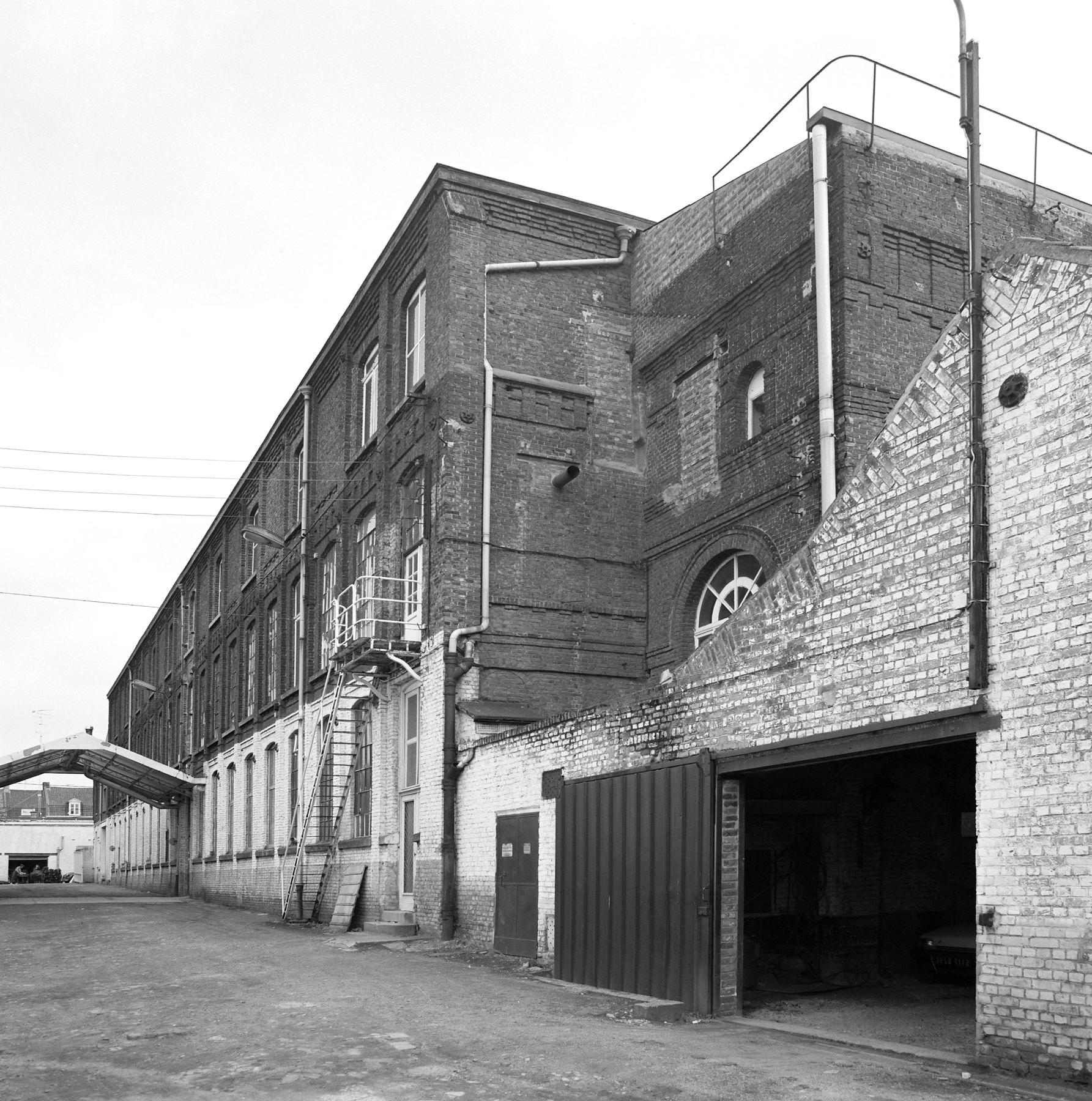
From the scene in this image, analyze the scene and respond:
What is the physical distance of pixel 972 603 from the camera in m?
8.77

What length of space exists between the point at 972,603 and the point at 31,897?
131 ft

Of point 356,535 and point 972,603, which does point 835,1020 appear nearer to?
point 972,603

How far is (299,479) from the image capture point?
1155 inches

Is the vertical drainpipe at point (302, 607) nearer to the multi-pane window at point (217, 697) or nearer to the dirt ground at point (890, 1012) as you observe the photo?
the multi-pane window at point (217, 697)

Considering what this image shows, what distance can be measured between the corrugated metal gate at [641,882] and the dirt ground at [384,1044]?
0.44m

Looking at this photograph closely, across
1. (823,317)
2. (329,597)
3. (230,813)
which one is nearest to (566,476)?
(823,317)

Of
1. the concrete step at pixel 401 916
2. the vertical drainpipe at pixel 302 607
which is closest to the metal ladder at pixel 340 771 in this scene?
the vertical drainpipe at pixel 302 607

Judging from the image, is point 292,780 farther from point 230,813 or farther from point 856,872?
point 856,872

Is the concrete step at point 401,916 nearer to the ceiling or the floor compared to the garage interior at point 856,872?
nearer to the floor

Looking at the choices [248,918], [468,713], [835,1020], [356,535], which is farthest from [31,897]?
[835,1020]

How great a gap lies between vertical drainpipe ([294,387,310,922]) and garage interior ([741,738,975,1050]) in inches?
517

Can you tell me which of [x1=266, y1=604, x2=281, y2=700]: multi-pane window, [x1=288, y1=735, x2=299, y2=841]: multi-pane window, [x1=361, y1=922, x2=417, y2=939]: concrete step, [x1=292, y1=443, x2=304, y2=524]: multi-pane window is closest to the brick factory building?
[x1=288, y1=735, x2=299, y2=841]: multi-pane window

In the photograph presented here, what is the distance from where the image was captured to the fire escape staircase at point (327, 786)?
77.0 feet

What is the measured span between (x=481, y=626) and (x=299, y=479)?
1151 centimetres
